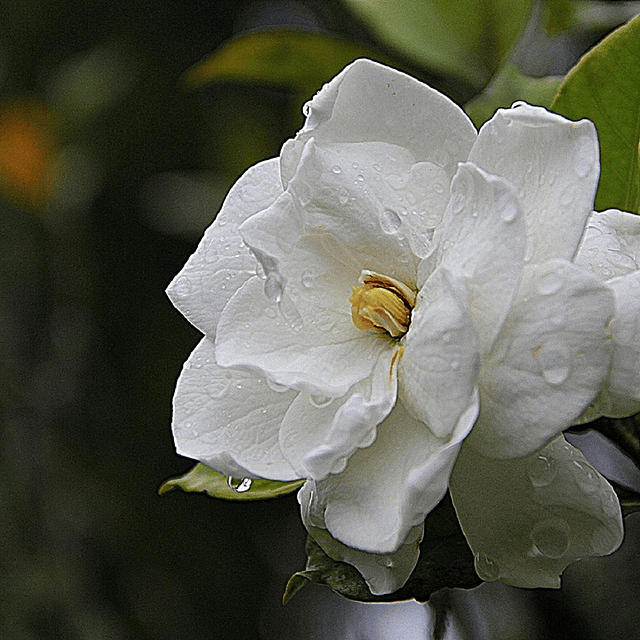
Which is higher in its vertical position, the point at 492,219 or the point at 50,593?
the point at 492,219

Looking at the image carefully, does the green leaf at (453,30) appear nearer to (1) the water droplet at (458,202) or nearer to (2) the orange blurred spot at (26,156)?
A: (1) the water droplet at (458,202)

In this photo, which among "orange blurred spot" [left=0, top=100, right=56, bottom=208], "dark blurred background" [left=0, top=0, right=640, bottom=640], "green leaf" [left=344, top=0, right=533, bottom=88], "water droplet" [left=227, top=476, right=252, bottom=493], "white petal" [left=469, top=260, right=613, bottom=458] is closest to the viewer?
"white petal" [left=469, top=260, right=613, bottom=458]

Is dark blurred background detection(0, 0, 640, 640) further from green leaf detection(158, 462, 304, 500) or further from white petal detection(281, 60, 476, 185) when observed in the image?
white petal detection(281, 60, 476, 185)

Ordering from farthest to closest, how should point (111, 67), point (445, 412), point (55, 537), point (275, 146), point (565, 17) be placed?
point (111, 67) < point (55, 537) < point (275, 146) < point (565, 17) < point (445, 412)

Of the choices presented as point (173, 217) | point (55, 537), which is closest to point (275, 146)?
point (173, 217)

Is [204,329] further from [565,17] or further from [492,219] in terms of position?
[565,17]

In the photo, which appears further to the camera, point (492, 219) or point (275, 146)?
Answer: point (275, 146)

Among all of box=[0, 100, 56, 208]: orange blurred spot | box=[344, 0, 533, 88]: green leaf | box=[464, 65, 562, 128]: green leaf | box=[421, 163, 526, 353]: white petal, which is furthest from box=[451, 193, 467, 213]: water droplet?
box=[0, 100, 56, 208]: orange blurred spot
